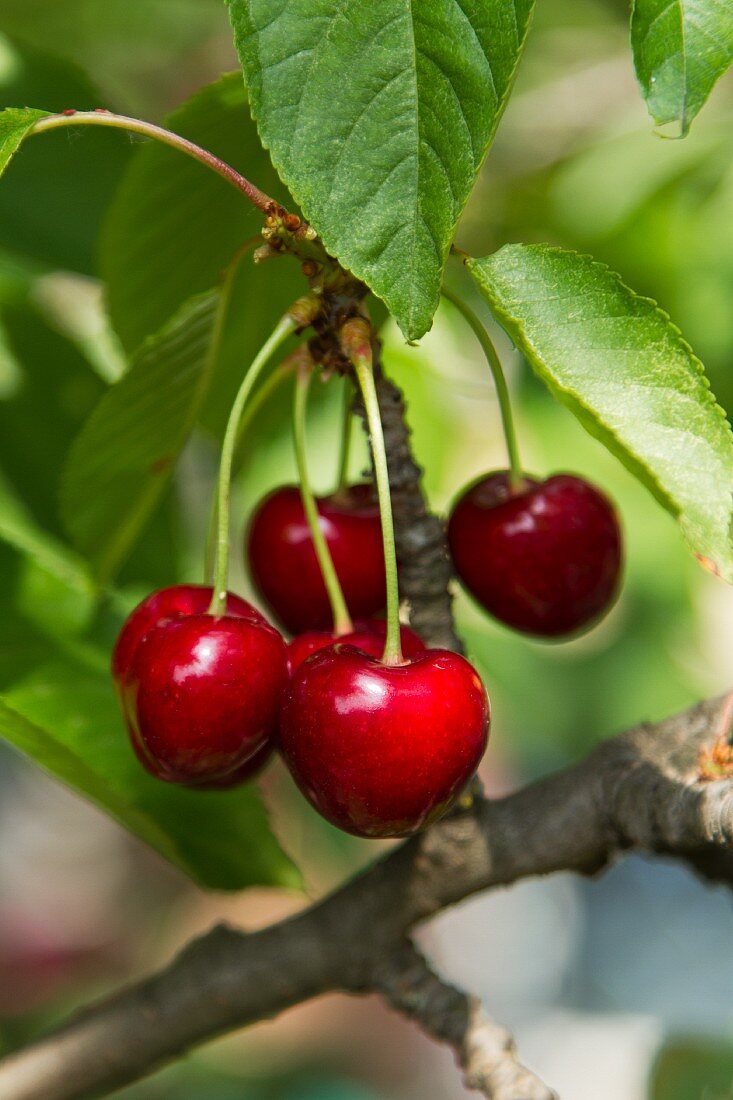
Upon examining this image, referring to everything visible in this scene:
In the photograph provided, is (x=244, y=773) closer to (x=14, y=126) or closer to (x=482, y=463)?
(x=14, y=126)

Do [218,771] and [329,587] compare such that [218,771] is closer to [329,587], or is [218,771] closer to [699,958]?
[329,587]

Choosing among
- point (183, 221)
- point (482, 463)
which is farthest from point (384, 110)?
point (482, 463)

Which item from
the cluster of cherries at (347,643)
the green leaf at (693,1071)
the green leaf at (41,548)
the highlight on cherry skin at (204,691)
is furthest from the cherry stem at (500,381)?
the green leaf at (693,1071)

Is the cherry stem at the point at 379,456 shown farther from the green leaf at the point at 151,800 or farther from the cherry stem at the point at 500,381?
the green leaf at the point at 151,800

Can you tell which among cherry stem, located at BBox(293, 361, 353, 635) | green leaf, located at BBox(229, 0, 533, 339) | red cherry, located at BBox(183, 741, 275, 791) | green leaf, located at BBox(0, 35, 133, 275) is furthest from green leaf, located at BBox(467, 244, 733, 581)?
green leaf, located at BBox(0, 35, 133, 275)

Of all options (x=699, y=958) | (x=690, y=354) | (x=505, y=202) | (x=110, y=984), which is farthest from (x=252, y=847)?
(x=699, y=958)

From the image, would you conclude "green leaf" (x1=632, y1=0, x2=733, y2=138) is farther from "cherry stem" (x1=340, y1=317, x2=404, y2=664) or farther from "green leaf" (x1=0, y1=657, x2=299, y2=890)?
"green leaf" (x1=0, y1=657, x2=299, y2=890)
